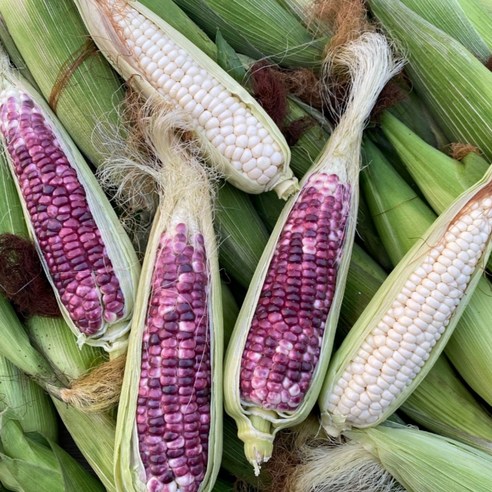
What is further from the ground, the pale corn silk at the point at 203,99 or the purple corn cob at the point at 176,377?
the pale corn silk at the point at 203,99

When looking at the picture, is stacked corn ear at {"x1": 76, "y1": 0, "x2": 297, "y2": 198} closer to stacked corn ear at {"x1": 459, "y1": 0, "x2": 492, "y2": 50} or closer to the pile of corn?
the pile of corn

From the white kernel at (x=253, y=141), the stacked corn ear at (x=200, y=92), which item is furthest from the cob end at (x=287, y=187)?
the white kernel at (x=253, y=141)

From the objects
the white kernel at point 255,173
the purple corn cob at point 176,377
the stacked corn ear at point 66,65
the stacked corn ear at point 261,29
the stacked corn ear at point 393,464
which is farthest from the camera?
the stacked corn ear at point 261,29

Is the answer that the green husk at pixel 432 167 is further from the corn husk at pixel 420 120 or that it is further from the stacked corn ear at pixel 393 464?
the stacked corn ear at pixel 393 464

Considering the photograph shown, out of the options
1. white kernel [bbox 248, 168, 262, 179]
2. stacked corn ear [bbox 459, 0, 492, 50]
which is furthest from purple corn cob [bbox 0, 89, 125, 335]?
stacked corn ear [bbox 459, 0, 492, 50]

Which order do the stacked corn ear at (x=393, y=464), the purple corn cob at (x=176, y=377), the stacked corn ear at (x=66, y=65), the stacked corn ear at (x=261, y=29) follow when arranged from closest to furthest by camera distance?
1. the purple corn cob at (x=176, y=377)
2. the stacked corn ear at (x=393, y=464)
3. the stacked corn ear at (x=66, y=65)
4. the stacked corn ear at (x=261, y=29)

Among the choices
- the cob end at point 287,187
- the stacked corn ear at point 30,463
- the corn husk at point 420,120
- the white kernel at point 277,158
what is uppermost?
the corn husk at point 420,120

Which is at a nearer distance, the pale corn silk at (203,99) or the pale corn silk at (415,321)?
the pale corn silk at (415,321)
